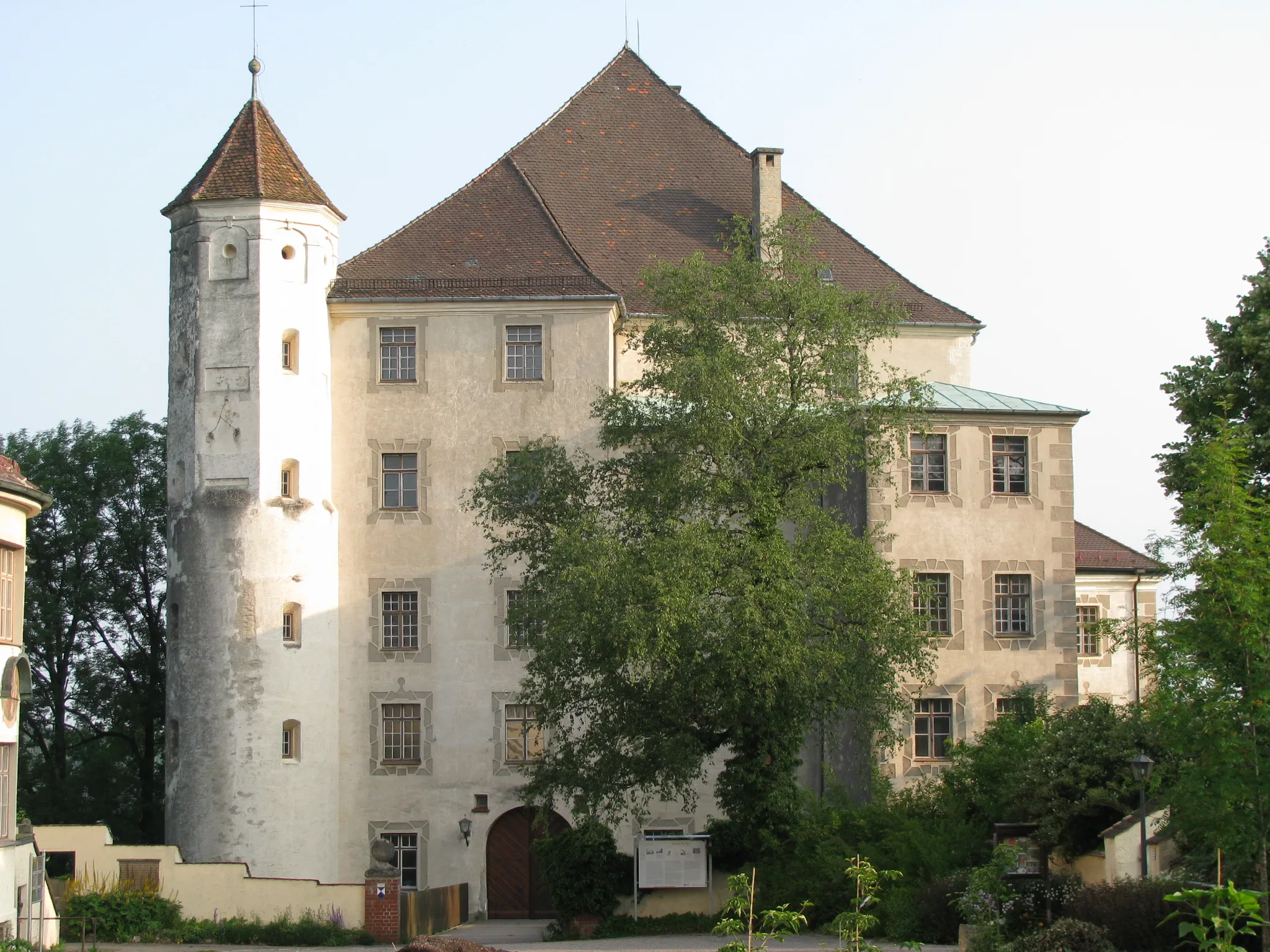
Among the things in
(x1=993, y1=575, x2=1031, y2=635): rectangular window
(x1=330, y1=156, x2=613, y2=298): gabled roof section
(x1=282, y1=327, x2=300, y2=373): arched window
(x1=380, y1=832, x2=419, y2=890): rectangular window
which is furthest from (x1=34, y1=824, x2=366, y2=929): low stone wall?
(x1=993, y1=575, x2=1031, y2=635): rectangular window

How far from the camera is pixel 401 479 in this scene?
35656 millimetres

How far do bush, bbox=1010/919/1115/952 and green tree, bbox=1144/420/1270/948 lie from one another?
156 centimetres

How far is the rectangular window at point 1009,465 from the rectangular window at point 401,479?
11.4 metres

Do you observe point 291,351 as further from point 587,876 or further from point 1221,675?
point 1221,675

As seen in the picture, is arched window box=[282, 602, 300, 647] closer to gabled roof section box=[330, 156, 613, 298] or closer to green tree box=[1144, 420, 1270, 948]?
gabled roof section box=[330, 156, 613, 298]

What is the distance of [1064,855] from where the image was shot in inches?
958

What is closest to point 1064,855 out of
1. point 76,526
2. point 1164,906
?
point 1164,906

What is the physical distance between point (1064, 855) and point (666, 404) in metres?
10.1

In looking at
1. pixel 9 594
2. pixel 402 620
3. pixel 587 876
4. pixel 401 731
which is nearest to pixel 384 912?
pixel 587 876

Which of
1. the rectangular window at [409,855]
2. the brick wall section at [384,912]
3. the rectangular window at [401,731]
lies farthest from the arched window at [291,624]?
the brick wall section at [384,912]

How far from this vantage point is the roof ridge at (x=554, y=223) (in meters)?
36.5

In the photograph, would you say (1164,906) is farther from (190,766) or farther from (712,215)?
(712,215)

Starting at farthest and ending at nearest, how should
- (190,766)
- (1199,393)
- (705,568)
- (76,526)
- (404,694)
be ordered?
(76,526) → (404,694) → (190,766) → (1199,393) → (705,568)

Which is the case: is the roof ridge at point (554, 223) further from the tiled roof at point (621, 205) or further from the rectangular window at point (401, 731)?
the rectangular window at point (401, 731)
